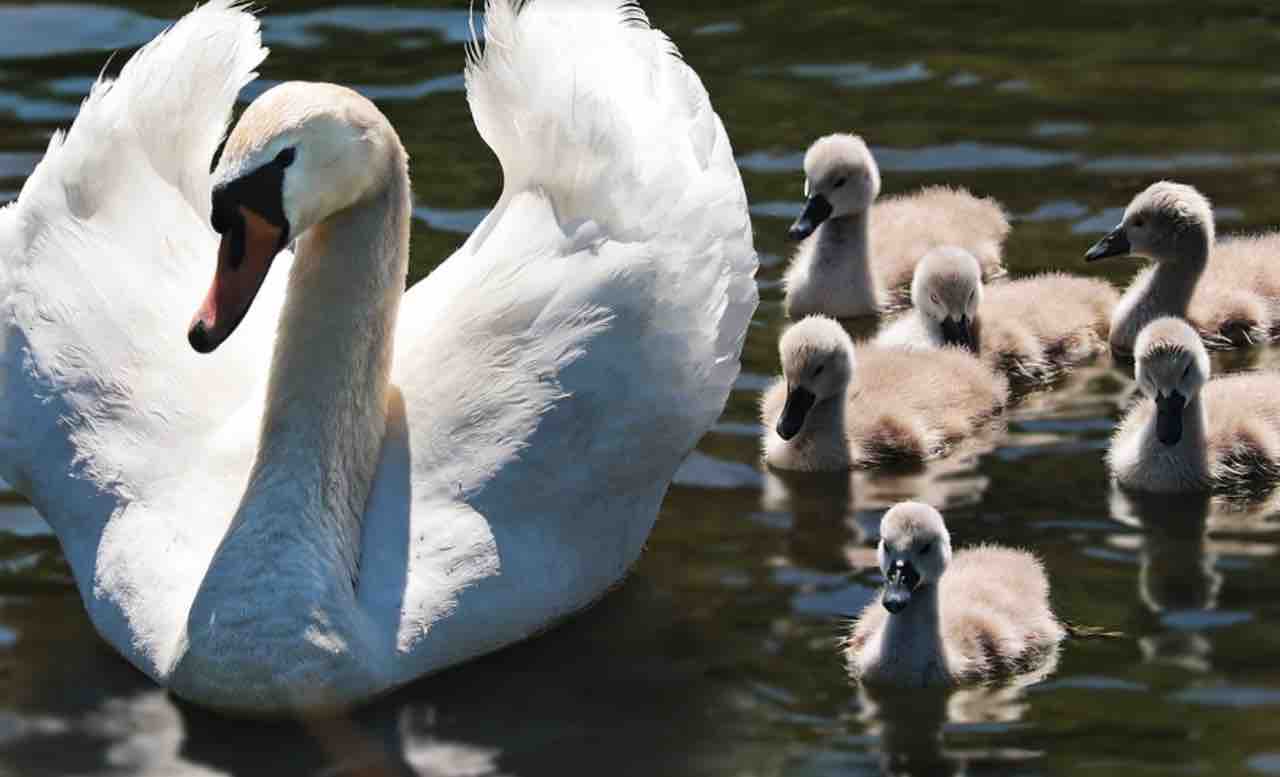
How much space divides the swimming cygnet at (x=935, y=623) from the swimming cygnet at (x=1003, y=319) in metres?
2.04

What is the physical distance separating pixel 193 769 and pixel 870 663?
5.51 feet

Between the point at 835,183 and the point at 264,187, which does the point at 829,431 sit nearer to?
the point at 835,183

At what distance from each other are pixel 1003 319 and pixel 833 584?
197 cm

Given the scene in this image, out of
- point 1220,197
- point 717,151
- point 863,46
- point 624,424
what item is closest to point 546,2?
point 717,151

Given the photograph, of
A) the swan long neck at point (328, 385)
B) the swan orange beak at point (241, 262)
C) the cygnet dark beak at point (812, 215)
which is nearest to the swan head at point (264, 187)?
the swan orange beak at point (241, 262)

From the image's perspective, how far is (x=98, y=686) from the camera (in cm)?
703

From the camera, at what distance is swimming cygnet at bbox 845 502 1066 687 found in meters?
6.83

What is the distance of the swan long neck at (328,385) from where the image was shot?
22.6ft

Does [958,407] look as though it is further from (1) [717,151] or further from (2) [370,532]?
(2) [370,532]

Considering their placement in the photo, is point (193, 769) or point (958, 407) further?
point (958, 407)

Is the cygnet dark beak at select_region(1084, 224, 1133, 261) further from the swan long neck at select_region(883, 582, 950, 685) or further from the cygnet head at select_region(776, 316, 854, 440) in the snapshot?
the swan long neck at select_region(883, 582, 950, 685)


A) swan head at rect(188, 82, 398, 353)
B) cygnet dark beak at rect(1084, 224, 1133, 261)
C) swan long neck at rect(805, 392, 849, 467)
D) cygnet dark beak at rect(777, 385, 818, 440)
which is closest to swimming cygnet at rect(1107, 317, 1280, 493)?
swan long neck at rect(805, 392, 849, 467)

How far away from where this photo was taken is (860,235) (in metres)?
9.91

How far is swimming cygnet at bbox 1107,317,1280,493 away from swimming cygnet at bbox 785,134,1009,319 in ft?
5.68
